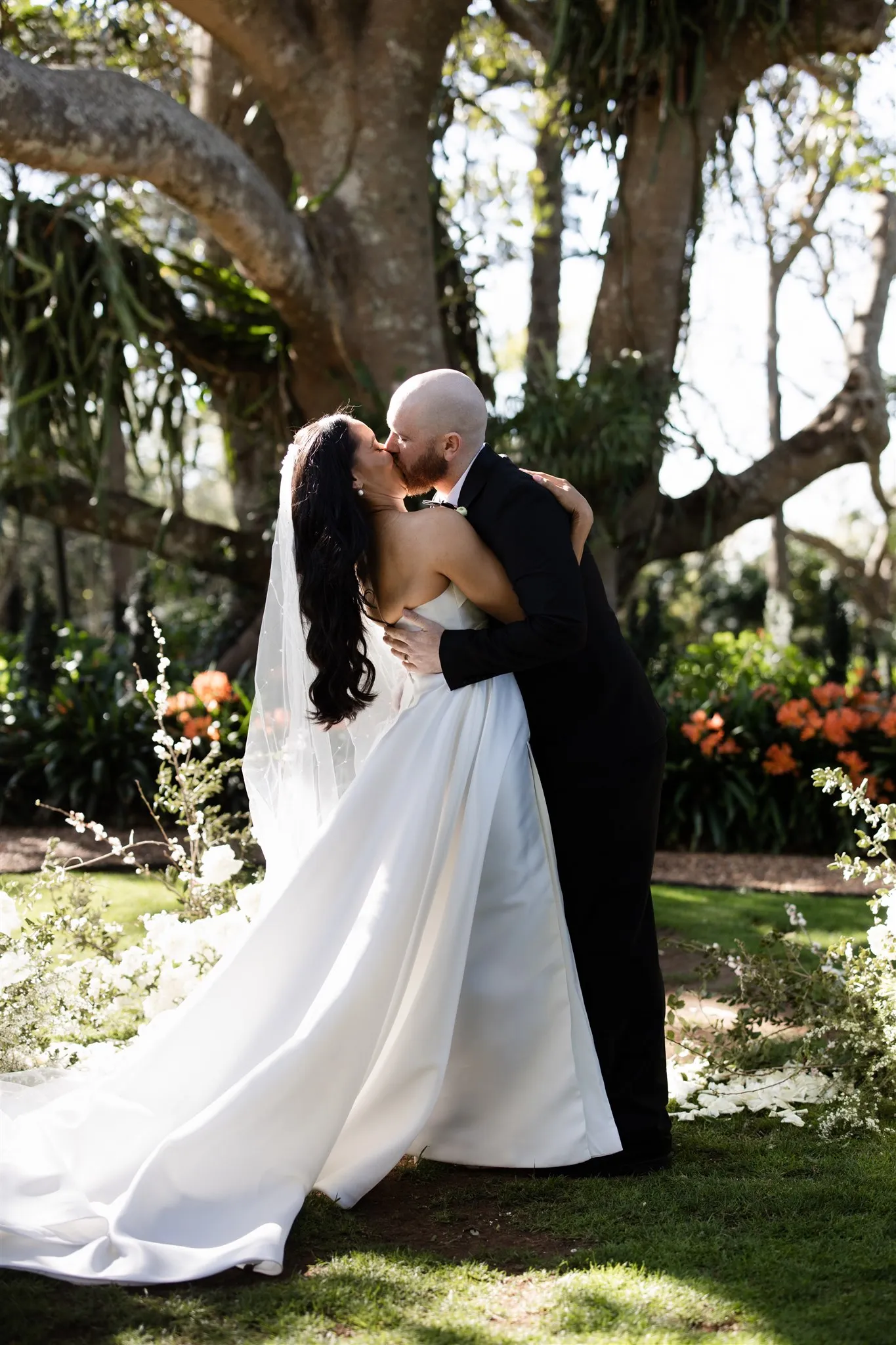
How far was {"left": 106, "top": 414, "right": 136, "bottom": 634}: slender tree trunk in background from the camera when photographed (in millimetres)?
11130

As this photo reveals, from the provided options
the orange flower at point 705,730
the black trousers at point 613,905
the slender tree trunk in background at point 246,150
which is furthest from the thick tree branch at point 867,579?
the black trousers at point 613,905

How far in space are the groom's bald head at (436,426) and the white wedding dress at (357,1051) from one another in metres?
0.33

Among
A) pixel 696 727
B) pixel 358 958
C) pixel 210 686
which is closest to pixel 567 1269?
pixel 358 958

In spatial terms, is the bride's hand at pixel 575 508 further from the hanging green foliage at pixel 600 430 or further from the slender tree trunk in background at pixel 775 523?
the slender tree trunk in background at pixel 775 523

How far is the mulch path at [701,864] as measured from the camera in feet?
21.6

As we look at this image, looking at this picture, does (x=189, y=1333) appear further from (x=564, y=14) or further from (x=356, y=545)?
(x=564, y=14)

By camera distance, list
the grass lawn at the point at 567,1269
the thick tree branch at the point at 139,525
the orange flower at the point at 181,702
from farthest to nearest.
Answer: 1. the thick tree branch at the point at 139,525
2. the orange flower at the point at 181,702
3. the grass lawn at the point at 567,1269

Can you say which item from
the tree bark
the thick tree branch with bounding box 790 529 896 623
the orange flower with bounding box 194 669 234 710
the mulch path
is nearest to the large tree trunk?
the tree bark

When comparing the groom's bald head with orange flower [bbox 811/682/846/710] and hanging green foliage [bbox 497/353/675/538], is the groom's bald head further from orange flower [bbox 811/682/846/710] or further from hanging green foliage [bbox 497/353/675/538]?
orange flower [bbox 811/682/846/710]

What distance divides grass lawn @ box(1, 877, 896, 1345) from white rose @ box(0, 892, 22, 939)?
1170mm

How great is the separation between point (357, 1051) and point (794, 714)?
204 inches

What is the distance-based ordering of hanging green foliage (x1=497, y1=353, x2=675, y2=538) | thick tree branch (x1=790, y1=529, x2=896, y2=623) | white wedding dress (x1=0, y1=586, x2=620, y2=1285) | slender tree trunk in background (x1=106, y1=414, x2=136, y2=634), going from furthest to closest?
thick tree branch (x1=790, y1=529, x2=896, y2=623), slender tree trunk in background (x1=106, y1=414, x2=136, y2=634), hanging green foliage (x1=497, y1=353, x2=675, y2=538), white wedding dress (x1=0, y1=586, x2=620, y2=1285)

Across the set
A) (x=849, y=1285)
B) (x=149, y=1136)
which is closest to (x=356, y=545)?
(x=149, y=1136)

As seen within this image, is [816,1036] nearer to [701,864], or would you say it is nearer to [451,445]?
[451,445]
